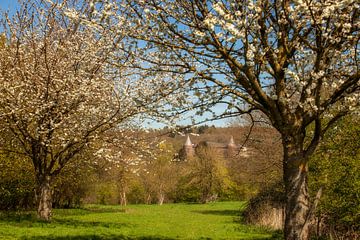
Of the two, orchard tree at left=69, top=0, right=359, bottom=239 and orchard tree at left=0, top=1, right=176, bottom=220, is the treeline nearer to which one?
orchard tree at left=0, top=1, right=176, bottom=220

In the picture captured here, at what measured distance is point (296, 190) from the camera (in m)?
7.29

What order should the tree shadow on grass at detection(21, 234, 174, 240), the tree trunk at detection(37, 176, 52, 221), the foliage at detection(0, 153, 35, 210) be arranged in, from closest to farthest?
the tree shadow on grass at detection(21, 234, 174, 240) → the tree trunk at detection(37, 176, 52, 221) → the foliage at detection(0, 153, 35, 210)

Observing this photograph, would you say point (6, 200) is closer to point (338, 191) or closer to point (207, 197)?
point (338, 191)

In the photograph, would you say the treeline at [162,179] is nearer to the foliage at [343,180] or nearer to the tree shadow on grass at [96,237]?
the tree shadow on grass at [96,237]

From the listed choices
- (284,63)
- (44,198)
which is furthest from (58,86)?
(284,63)

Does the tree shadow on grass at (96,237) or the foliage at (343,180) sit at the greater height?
the foliage at (343,180)

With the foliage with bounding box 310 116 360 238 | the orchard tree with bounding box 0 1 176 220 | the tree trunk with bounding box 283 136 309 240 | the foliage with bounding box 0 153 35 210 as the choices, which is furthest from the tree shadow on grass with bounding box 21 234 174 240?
the foliage with bounding box 0 153 35 210

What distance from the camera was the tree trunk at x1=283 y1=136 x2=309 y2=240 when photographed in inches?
283

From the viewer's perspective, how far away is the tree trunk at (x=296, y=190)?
23.6 ft

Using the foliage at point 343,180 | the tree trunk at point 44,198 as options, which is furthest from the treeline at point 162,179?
the foliage at point 343,180

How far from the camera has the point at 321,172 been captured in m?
15.3

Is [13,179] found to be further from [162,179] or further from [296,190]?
[162,179]

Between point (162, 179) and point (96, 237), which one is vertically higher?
point (162, 179)

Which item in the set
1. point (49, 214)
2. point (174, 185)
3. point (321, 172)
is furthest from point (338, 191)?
point (174, 185)
